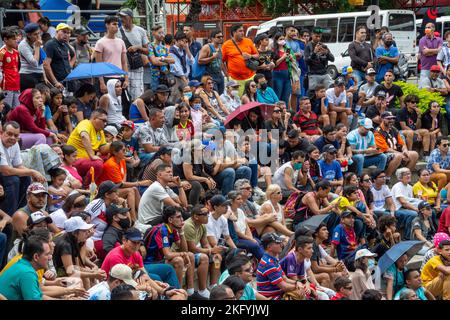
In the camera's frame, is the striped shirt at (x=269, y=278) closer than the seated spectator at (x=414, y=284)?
Yes

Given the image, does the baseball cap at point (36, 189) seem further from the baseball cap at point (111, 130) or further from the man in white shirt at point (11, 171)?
the baseball cap at point (111, 130)

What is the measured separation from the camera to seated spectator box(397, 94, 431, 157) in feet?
59.6

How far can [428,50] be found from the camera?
2038 cm

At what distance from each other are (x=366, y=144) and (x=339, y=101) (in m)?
1.51

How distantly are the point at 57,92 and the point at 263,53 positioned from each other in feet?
17.3

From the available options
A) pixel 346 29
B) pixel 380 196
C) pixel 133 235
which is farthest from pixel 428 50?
pixel 133 235

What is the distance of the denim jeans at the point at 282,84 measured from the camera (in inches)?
715

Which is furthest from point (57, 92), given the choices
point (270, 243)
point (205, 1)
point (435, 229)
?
point (205, 1)

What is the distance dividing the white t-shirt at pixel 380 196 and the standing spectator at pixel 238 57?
3.53m

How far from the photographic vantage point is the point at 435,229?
15383 millimetres

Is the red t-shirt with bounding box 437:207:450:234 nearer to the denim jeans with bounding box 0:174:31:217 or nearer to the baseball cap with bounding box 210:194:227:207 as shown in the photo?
the baseball cap with bounding box 210:194:227:207

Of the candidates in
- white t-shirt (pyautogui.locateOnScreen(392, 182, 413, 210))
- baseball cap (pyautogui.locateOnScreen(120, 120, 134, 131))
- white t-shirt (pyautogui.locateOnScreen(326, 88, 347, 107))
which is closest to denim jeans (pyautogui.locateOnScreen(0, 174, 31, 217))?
baseball cap (pyautogui.locateOnScreen(120, 120, 134, 131))

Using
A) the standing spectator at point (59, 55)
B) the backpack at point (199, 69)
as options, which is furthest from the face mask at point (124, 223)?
the backpack at point (199, 69)
